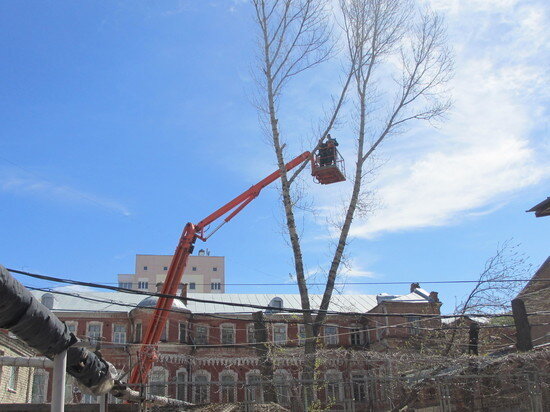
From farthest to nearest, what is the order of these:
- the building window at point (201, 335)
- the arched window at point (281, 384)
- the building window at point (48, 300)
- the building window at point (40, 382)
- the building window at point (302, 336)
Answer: the building window at point (201, 335) → the building window at point (48, 300) → the building window at point (40, 382) → the building window at point (302, 336) → the arched window at point (281, 384)

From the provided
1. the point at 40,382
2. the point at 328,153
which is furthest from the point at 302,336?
the point at 328,153

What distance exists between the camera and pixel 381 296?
48.9m

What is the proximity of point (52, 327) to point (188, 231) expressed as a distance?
12275 mm

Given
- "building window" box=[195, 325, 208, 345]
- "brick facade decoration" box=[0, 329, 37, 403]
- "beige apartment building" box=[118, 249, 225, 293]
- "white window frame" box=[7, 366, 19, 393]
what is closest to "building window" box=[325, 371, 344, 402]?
"brick facade decoration" box=[0, 329, 37, 403]

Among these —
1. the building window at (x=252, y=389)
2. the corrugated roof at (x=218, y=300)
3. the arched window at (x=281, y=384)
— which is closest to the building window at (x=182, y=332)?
the corrugated roof at (x=218, y=300)

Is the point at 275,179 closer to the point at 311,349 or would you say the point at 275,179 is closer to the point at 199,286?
the point at 311,349

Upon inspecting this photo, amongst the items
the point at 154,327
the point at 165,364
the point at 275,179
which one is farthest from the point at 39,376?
the point at 275,179

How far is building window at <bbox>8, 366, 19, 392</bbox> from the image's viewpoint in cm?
2220

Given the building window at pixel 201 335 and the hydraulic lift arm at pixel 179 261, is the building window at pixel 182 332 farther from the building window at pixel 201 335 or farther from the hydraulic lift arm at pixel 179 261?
the hydraulic lift arm at pixel 179 261

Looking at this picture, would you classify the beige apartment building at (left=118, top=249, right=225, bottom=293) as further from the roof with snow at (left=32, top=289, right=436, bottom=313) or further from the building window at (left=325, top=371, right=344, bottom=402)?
the building window at (left=325, top=371, right=344, bottom=402)

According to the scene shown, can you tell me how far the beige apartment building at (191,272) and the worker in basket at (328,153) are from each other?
64665mm

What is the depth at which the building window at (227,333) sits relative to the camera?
4325 centimetres

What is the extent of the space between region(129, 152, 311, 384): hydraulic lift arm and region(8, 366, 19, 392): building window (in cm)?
787

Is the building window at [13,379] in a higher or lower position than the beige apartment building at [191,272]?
lower
